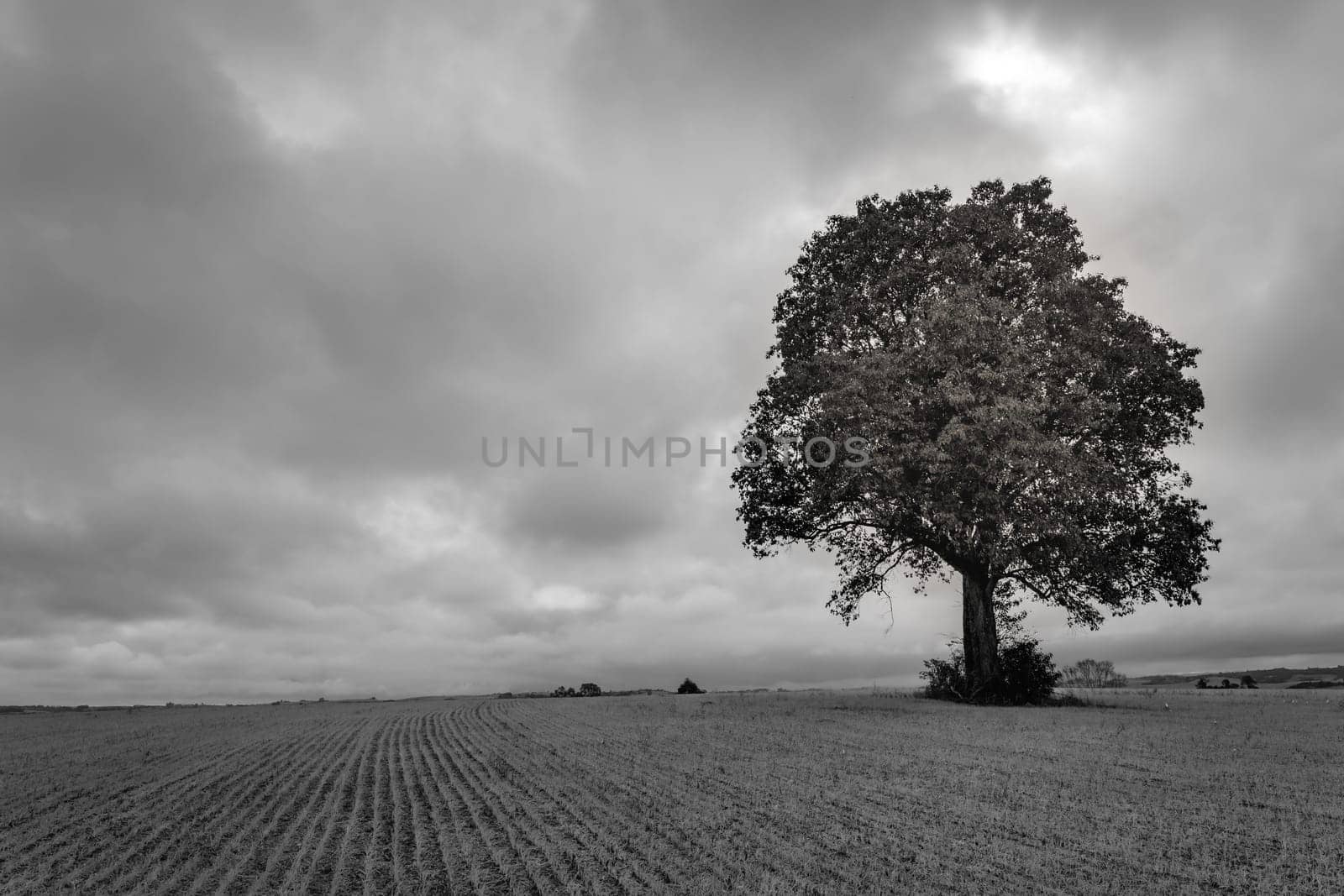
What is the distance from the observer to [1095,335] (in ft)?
94.1

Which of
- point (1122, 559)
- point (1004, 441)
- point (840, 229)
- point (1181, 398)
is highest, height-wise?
point (840, 229)

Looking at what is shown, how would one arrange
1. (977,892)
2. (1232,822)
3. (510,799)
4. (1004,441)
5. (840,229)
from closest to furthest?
(977,892) → (1232,822) → (510,799) → (1004,441) → (840,229)

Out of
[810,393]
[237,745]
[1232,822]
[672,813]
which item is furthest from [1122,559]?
[237,745]

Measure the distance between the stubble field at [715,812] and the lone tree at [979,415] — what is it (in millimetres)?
6410

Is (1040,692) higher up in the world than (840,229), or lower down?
lower down

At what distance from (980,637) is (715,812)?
22.0m

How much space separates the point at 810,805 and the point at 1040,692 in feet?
77.8

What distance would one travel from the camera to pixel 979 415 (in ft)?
82.1

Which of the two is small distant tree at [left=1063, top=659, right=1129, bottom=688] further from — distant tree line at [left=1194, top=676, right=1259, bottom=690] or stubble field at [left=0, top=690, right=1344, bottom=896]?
stubble field at [left=0, top=690, right=1344, bottom=896]

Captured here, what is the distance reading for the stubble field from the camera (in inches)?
384

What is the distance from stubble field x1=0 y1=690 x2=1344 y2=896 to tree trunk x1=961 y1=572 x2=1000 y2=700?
6546 millimetres

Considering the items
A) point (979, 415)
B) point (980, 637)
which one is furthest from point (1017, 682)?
point (979, 415)

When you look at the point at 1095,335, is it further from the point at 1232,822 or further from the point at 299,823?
the point at 299,823

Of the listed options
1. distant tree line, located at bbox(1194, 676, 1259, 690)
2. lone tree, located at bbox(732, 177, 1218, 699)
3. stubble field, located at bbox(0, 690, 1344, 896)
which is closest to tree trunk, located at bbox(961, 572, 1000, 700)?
lone tree, located at bbox(732, 177, 1218, 699)
